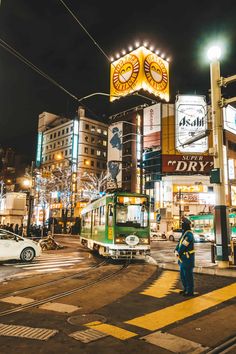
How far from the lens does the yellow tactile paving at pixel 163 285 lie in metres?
8.24

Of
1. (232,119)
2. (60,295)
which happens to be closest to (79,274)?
(60,295)

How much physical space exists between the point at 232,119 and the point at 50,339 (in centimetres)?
5464

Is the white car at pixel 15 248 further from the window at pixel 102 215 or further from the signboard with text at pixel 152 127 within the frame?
the signboard with text at pixel 152 127

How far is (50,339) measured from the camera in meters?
4.84

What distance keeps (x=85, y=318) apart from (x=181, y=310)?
1977mm

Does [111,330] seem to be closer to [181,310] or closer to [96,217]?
[181,310]

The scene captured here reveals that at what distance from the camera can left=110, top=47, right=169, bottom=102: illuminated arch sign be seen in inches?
2440

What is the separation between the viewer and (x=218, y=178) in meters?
12.1

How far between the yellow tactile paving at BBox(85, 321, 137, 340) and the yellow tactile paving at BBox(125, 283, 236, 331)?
0.40 meters

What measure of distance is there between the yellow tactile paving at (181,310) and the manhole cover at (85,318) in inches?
22.6

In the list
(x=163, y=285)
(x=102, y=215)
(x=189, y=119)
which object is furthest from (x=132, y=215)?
(x=189, y=119)

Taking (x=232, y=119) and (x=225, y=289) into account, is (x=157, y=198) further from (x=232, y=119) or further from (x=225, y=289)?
(x=225, y=289)

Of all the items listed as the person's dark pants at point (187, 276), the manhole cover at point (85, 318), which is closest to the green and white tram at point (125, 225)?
the person's dark pants at point (187, 276)

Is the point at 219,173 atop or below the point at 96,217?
atop
